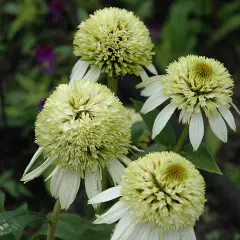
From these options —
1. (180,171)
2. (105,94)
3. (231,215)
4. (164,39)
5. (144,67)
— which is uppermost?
(164,39)

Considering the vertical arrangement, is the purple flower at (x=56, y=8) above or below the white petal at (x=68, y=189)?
above

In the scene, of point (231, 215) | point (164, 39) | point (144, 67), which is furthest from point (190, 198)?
point (164, 39)

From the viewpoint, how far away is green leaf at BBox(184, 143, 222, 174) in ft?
3.19

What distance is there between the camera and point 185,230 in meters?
0.81

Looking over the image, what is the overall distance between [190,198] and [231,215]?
3.61 feet

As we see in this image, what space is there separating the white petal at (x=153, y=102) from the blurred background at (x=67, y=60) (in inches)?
25.2

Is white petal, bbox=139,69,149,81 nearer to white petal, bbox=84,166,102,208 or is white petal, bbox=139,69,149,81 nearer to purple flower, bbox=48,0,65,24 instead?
white petal, bbox=84,166,102,208

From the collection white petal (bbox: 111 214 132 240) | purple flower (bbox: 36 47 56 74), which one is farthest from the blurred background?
white petal (bbox: 111 214 132 240)

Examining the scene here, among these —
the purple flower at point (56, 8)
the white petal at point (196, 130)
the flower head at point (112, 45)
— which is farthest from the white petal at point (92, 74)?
the purple flower at point (56, 8)

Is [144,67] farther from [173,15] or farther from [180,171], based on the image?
[173,15]

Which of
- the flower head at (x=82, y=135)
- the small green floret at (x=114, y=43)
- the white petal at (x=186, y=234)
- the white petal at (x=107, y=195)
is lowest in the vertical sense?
the white petal at (x=186, y=234)

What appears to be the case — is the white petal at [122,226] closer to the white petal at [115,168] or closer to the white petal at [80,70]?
the white petal at [115,168]

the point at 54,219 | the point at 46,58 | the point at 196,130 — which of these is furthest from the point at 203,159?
the point at 46,58

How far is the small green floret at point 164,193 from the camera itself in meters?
0.79
